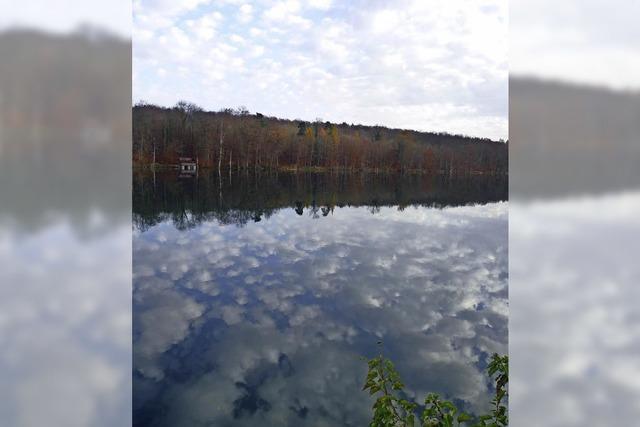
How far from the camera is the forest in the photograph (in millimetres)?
37562

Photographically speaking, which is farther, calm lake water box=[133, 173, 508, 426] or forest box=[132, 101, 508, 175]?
forest box=[132, 101, 508, 175]

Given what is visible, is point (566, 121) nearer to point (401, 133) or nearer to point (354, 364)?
point (354, 364)

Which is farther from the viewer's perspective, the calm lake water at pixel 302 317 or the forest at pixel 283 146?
the forest at pixel 283 146

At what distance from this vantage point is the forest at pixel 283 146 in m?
37.6

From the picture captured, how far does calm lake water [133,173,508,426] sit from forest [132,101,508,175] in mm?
23494

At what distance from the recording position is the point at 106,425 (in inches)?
26.3

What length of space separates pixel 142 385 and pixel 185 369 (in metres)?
0.44

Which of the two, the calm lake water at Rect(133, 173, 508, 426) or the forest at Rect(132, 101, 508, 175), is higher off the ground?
the forest at Rect(132, 101, 508, 175)

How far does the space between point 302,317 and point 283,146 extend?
38.4 metres

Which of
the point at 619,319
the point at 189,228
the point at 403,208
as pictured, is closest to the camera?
the point at 619,319

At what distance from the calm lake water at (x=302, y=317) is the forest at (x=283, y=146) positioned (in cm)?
2349

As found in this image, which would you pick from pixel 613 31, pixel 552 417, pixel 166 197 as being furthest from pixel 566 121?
pixel 166 197

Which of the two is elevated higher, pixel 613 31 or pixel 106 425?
pixel 613 31

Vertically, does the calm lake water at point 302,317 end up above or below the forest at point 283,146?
below
